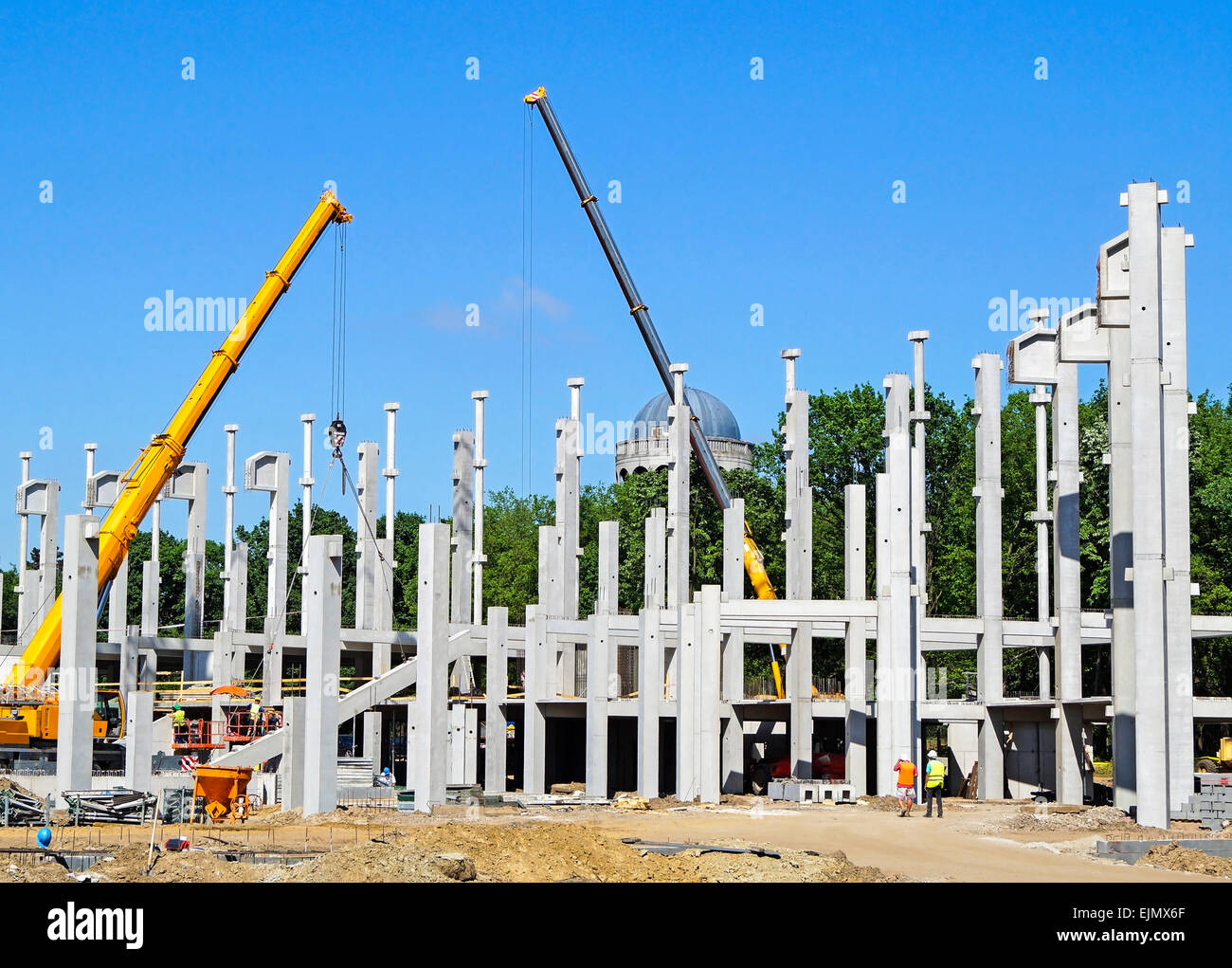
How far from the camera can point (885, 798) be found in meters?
31.9

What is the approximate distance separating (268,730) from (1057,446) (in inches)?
813

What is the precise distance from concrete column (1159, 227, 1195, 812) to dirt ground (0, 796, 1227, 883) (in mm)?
1297

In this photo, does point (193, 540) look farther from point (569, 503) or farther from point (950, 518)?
point (950, 518)

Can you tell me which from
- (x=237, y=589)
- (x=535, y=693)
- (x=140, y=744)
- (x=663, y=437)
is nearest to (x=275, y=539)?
(x=237, y=589)

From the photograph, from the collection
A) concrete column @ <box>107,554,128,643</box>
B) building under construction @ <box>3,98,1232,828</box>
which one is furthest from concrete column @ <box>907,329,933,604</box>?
concrete column @ <box>107,554,128,643</box>

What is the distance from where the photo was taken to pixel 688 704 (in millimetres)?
34062

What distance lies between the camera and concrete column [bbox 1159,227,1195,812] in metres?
27.1

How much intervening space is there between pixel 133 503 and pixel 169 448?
186cm

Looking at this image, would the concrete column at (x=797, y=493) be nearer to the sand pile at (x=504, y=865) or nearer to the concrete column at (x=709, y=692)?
the concrete column at (x=709, y=692)

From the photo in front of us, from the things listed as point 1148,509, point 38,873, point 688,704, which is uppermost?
point 1148,509

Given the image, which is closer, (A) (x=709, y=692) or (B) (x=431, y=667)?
(B) (x=431, y=667)

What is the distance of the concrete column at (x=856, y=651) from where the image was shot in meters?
34.2
